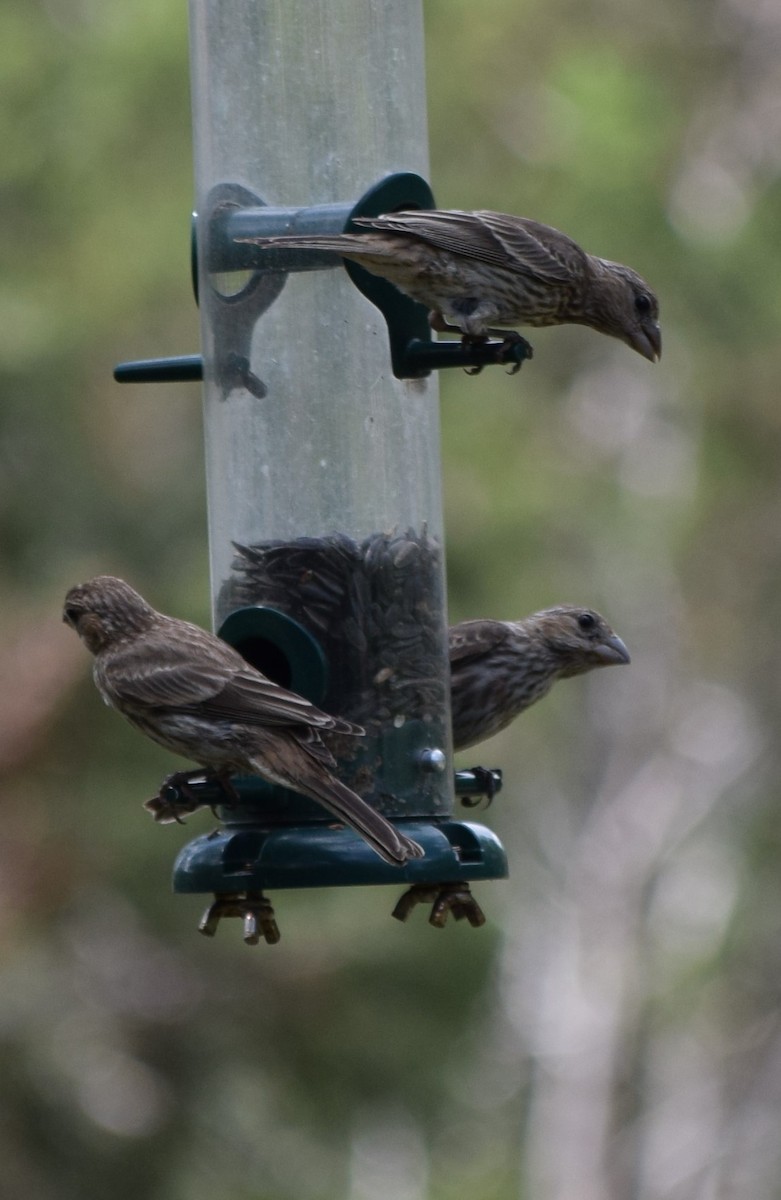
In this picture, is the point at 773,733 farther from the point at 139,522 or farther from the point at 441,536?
the point at 441,536

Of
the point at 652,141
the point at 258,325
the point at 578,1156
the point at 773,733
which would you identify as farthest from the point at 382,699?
the point at 578,1156

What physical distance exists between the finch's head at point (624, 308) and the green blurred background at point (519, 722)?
8.73 ft

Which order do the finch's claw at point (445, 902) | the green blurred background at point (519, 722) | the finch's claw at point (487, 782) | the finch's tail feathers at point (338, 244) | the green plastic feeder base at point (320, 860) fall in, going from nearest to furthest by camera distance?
1. the green plastic feeder base at point (320, 860)
2. the finch's claw at point (445, 902)
3. the finch's tail feathers at point (338, 244)
4. the finch's claw at point (487, 782)
5. the green blurred background at point (519, 722)

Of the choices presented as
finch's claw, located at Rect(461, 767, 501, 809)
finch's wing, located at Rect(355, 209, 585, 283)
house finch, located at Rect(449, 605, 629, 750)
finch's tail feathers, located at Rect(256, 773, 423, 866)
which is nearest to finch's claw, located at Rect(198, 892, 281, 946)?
finch's tail feathers, located at Rect(256, 773, 423, 866)

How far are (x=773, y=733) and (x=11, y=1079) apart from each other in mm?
10632

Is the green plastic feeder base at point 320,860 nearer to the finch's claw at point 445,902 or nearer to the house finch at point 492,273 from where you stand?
the finch's claw at point 445,902

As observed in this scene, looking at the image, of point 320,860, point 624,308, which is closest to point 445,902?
point 320,860

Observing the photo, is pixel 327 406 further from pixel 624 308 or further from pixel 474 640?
pixel 474 640

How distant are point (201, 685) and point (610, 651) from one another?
2394mm

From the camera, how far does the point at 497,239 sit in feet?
21.7

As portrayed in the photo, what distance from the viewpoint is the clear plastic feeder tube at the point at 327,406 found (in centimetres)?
634

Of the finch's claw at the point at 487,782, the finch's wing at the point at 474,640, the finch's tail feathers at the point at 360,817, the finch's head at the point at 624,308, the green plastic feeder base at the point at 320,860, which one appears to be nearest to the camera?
the finch's tail feathers at the point at 360,817

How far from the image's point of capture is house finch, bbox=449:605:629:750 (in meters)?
7.28

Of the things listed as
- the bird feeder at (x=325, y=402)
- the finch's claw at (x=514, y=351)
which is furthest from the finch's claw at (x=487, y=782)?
the finch's claw at (x=514, y=351)
